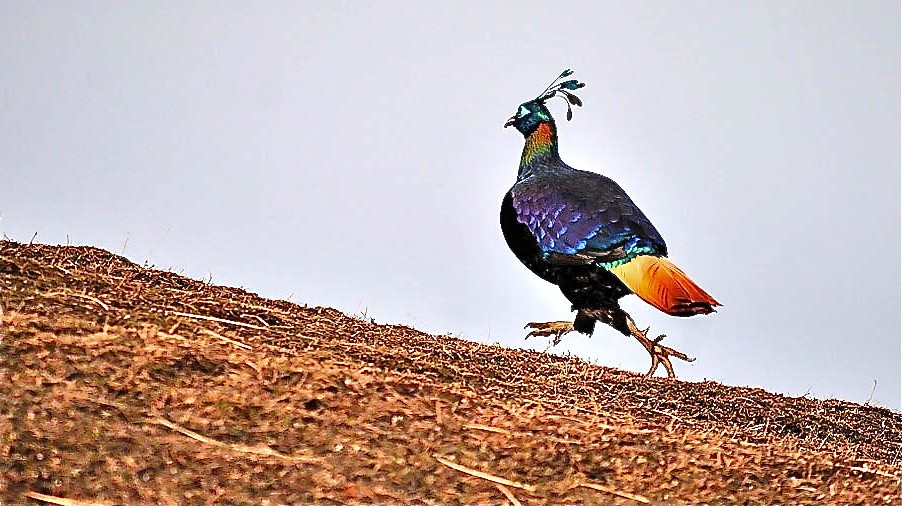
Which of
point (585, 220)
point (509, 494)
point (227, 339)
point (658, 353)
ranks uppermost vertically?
point (585, 220)

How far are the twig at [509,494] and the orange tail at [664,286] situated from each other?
5.49ft

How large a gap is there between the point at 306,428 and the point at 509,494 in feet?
2.02

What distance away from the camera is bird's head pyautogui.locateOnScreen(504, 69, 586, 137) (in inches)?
198

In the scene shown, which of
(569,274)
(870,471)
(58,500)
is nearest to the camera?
(58,500)

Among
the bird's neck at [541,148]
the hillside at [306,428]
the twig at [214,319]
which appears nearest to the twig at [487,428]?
the hillside at [306,428]

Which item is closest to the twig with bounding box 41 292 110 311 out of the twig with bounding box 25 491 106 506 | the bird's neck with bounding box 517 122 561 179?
the twig with bounding box 25 491 106 506

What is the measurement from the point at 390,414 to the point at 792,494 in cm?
130

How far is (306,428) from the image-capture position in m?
2.83

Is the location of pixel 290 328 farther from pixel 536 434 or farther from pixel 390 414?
pixel 536 434

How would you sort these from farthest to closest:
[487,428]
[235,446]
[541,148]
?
[541,148]
[487,428]
[235,446]

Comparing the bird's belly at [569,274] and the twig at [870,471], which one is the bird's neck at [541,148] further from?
the twig at [870,471]

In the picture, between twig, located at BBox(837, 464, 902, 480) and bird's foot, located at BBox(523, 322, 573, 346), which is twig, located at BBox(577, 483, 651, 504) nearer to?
twig, located at BBox(837, 464, 902, 480)

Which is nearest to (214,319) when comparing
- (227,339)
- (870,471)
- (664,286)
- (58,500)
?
(227,339)

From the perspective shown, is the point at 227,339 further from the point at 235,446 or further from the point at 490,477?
the point at 490,477
